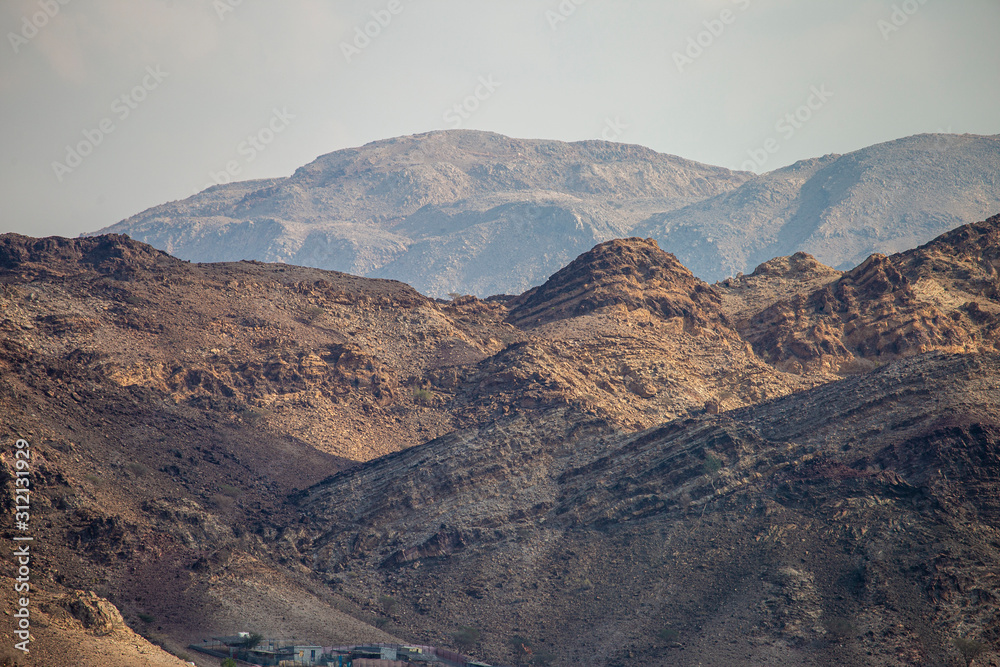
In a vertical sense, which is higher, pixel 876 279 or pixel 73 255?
pixel 73 255

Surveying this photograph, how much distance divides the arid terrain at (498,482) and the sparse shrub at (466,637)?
171mm

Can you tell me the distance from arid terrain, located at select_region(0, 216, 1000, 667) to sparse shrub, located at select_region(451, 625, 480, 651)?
17 centimetres

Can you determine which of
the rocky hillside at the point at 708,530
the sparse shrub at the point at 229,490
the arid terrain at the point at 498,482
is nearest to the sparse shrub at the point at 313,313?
the arid terrain at the point at 498,482

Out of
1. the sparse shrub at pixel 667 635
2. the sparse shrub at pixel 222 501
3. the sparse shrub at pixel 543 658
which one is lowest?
the sparse shrub at pixel 543 658

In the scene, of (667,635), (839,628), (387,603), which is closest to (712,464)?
(667,635)

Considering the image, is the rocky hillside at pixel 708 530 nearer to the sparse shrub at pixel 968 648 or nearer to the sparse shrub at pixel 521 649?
the sparse shrub at pixel 521 649

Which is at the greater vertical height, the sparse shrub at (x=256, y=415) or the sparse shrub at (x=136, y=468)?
the sparse shrub at (x=256, y=415)

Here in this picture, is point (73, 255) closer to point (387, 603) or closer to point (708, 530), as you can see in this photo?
point (387, 603)

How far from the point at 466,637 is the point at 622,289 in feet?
172

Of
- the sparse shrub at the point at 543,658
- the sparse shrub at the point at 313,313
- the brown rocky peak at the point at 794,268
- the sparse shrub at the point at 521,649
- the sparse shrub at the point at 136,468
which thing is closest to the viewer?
the sparse shrub at the point at 543,658

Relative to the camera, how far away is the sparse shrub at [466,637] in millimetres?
42344

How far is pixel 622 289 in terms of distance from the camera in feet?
298

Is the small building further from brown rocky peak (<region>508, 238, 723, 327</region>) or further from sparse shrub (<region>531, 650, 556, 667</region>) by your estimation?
brown rocky peak (<region>508, 238, 723, 327</region>)

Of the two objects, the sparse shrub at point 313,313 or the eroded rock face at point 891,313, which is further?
the sparse shrub at point 313,313
